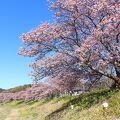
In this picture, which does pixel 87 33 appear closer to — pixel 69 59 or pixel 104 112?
pixel 69 59

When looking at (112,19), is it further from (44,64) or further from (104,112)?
(104,112)

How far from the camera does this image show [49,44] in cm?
3045

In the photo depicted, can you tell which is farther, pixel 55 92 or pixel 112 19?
pixel 55 92

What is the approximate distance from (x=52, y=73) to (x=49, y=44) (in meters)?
2.29

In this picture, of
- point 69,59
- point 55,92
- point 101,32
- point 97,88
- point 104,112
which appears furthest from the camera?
point 55,92

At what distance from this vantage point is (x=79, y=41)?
31.1 m

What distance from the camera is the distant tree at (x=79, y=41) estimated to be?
92.7ft

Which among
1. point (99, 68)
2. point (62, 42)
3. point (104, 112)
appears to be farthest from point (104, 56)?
point (104, 112)

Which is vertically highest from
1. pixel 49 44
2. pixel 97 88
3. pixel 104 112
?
pixel 49 44

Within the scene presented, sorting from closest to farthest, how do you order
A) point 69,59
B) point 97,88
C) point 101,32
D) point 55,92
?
1. point 101,32
2. point 69,59
3. point 97,88
4. point 55,92

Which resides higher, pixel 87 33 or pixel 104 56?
pixel 87 33

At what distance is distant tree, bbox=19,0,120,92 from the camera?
1113 inches

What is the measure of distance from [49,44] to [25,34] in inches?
81.9

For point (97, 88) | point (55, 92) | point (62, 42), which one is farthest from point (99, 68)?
point (55, 92)
